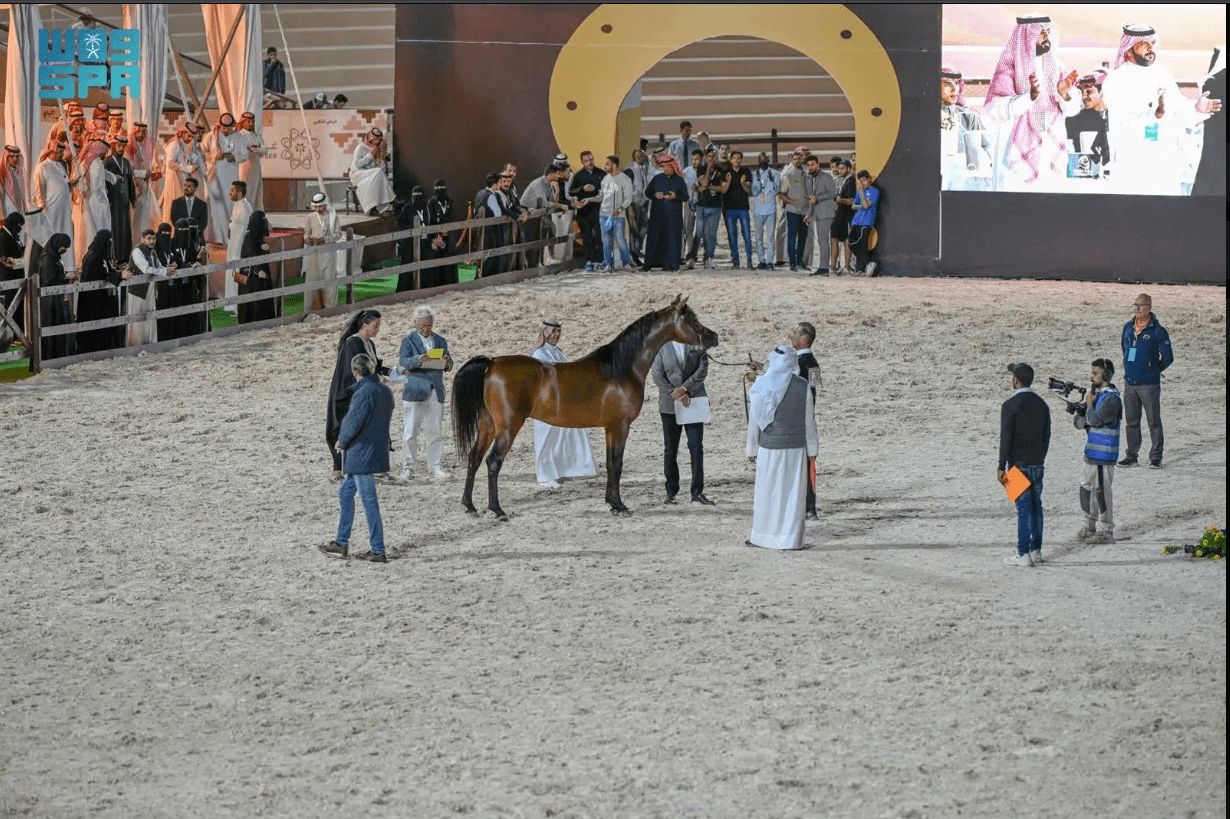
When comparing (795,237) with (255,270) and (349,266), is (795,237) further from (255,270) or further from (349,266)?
(255,270)

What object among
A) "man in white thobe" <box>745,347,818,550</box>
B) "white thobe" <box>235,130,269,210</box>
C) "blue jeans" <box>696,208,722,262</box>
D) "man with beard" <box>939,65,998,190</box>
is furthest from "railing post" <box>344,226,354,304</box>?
"man in white thobe" <box>745,347,818,550</box>

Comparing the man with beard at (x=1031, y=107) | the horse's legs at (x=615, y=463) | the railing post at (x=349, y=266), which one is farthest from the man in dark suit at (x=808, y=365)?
the man with beard at (x=1031, y=107)

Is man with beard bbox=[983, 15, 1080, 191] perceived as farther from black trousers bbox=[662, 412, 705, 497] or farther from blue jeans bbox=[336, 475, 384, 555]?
blue jeans bbox=[336, 475, 384, 555]

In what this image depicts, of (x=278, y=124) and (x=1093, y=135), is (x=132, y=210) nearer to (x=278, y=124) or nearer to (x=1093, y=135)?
(x=278, y=124)

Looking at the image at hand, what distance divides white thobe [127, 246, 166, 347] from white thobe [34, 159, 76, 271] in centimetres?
169

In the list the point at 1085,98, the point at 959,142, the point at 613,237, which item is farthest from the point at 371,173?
the point at 1085,98

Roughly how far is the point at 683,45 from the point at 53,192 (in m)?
9.23

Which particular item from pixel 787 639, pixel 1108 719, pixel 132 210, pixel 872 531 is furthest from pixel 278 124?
pixel 1108 719

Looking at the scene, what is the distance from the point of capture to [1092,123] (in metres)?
24.0

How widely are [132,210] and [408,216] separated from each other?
367cm

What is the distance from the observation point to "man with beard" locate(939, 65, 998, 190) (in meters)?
24.5

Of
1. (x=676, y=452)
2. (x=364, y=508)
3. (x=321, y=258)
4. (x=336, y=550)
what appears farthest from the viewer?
(x=321, y=258)

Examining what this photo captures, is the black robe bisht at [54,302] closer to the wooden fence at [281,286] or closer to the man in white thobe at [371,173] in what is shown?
the wooden fence at [281,286]

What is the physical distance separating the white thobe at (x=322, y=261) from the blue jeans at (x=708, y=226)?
17.4 ft
